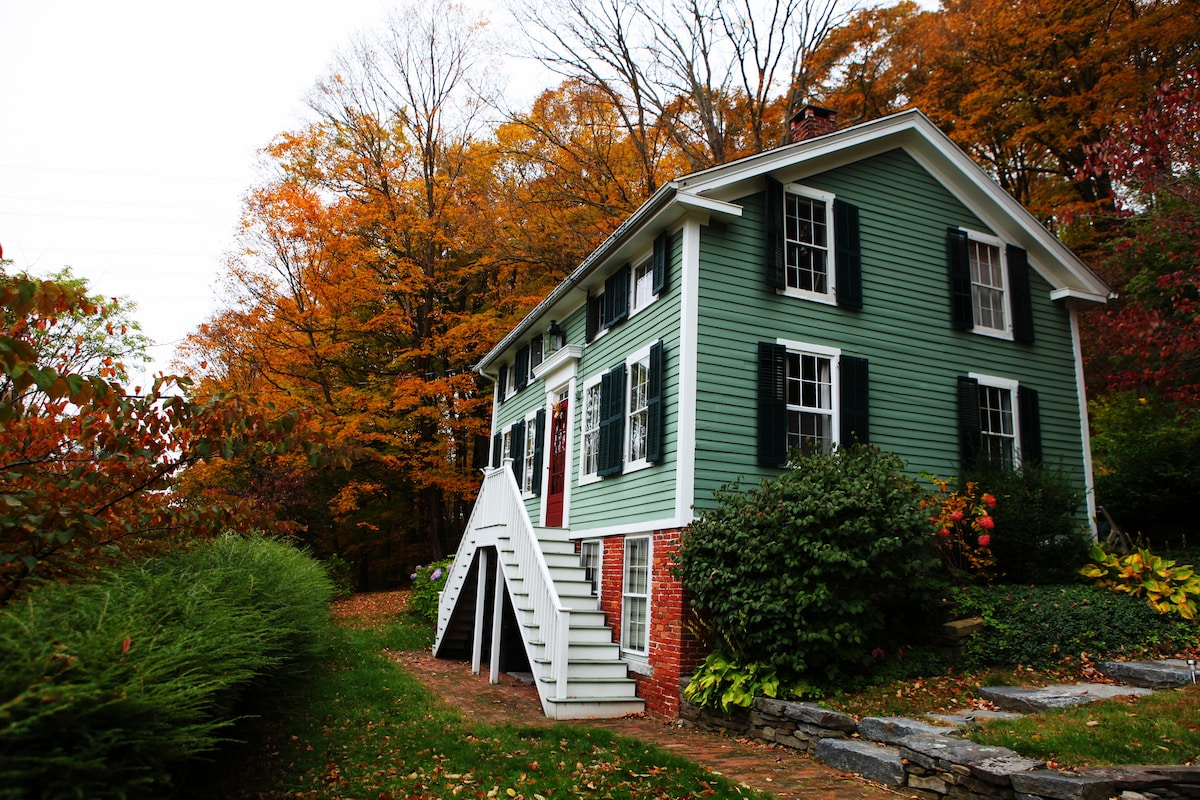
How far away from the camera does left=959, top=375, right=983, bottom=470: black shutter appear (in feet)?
37.7

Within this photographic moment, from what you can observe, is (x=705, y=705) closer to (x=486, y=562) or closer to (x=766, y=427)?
(x=766, y=427)

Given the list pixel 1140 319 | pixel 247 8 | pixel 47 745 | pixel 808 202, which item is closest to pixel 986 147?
pixel 1140 319

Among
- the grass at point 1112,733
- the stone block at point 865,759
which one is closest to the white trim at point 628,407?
the stone block at point 865,759

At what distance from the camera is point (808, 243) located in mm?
11258

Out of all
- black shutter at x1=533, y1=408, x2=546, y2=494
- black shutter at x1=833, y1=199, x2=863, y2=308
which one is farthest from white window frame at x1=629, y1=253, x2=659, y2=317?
black shutter at x1=533, y1=408, x2=546, y2=494

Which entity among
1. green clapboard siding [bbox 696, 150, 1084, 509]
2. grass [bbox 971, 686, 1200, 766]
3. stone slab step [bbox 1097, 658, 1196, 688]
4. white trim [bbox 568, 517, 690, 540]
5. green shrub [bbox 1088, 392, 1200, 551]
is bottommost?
grass [bbox 971, 686, 1200, 766]

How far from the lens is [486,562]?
41.3ft

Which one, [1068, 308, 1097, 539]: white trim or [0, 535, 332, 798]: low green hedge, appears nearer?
[0, 535, 332, 798]: low green hedge

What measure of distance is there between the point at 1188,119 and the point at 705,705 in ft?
32.4

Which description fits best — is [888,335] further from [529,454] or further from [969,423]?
[529,454]

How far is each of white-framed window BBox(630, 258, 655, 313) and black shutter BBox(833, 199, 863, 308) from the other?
264 cm

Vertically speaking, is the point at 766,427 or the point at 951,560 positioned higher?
the point at 766,427

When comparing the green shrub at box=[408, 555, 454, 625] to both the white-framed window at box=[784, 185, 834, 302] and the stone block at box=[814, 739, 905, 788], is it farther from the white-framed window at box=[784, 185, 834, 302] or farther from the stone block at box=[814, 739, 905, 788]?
the stone block at box=[814, 739, 905, 788]

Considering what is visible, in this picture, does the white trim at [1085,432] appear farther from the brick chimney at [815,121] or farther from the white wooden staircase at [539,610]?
the white wooden staircase at [539,610]
